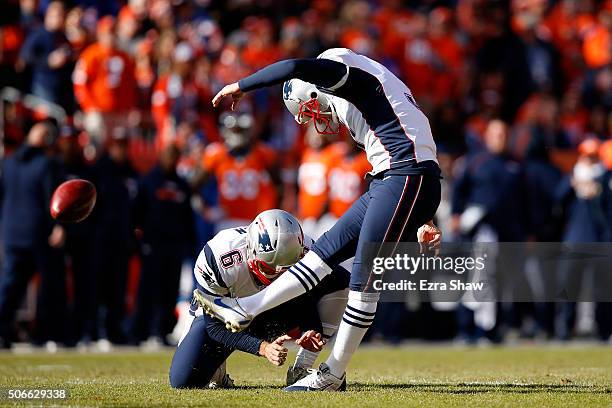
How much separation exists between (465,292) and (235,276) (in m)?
2.37

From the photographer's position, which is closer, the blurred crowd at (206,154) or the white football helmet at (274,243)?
the white football helmet at (274,243)

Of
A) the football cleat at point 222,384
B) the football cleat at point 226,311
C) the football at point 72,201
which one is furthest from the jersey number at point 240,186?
the football cleat at point 226,311

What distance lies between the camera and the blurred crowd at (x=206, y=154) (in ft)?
37.2

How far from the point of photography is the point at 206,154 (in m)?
12.3

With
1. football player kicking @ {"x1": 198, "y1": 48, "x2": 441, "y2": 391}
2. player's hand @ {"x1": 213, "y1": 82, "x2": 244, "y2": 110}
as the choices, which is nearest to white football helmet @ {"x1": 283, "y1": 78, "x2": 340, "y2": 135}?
football player kicking @ {"x1": 198, "y1": 48, "x2": 441, "y2": 391}

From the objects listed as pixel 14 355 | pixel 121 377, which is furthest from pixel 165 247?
pixel 121 377

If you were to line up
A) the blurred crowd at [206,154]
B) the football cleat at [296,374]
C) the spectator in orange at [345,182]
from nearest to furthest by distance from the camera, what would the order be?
1. the football cleat at [296,374]
2. the blurred crowd at [206,154]
3. the spectator in orange at [345,182]

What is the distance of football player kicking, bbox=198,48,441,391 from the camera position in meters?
6.26

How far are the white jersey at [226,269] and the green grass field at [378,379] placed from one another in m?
0.59

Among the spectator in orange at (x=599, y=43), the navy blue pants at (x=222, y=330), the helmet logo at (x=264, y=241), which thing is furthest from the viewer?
the spectator in orange at (x=599, y=43)

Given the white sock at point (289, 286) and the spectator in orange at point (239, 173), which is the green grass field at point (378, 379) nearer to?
the white sock at point (289, 286)

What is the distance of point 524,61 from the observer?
1529cm

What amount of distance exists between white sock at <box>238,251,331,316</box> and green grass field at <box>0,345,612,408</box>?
49cm

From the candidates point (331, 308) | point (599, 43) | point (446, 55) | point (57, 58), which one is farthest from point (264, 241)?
point (599, 43)
